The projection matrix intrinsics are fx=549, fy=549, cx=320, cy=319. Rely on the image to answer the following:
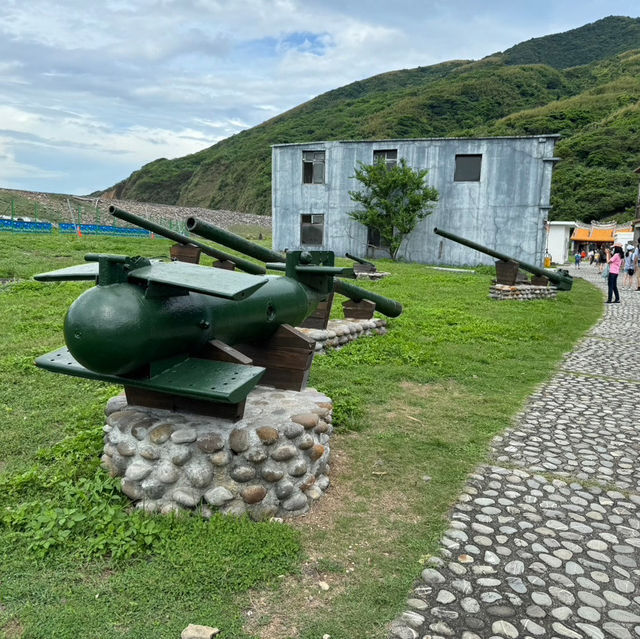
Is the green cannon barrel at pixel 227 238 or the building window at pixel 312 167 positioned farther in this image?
the building window at pixel 312 167

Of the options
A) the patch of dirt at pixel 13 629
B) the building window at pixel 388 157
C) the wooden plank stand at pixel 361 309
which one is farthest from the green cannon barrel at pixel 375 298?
the building window at pixel 388 157

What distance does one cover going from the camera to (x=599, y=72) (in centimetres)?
9700

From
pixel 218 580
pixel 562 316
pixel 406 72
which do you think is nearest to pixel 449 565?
pixel 218 580

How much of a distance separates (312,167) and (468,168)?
739cm

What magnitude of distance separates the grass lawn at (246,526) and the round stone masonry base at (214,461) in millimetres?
142

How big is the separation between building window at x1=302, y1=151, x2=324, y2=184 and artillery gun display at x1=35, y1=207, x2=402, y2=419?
22936 mm

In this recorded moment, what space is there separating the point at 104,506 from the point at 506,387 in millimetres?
5161

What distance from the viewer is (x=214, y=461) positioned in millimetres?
3676

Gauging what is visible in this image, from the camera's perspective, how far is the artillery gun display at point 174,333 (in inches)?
127

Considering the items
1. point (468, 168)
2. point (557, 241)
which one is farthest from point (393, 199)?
point (557, 241)

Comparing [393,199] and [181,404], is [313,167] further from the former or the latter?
[181,404]

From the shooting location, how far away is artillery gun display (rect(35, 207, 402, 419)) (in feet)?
10.5

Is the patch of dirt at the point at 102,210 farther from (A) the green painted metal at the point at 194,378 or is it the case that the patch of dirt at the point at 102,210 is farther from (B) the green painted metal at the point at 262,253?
(A) the green painted metal at the point at 194,378

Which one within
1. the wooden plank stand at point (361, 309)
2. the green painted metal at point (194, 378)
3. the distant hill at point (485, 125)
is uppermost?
the distant hill at point (485, 125)
